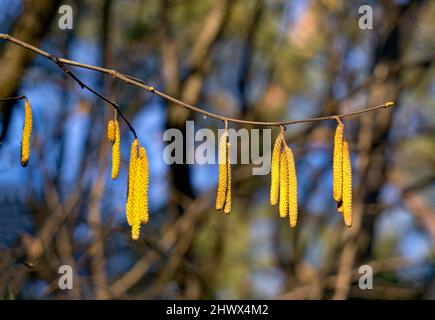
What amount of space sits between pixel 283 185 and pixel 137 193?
1.31ft

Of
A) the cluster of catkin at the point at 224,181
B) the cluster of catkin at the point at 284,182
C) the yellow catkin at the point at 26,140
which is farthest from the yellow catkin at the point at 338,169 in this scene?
the yellow catkin at the point at 26,140

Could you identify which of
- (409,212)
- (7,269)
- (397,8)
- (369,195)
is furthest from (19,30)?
(409,212)

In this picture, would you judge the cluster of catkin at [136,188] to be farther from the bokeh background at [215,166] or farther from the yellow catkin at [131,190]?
the bokeh background at [215,166]

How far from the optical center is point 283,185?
2.10m

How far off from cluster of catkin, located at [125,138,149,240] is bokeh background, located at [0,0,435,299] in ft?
8.15

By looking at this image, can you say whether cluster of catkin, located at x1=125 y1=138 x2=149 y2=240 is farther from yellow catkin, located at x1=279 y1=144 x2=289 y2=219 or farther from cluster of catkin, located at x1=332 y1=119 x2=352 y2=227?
cluster of catkin, located at x1=332 y1=119 x2=352 y2=227

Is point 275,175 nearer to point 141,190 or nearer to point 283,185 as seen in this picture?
point 283,185

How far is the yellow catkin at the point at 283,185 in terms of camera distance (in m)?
2.09

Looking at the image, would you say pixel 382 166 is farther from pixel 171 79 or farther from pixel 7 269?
pixel 7 269

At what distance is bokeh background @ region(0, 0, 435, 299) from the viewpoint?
5.35m

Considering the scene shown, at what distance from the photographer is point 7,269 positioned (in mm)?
4711

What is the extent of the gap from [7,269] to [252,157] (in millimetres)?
2158

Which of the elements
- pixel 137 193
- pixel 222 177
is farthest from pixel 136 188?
pixel 222 177

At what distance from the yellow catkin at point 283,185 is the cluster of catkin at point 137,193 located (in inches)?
14.5
